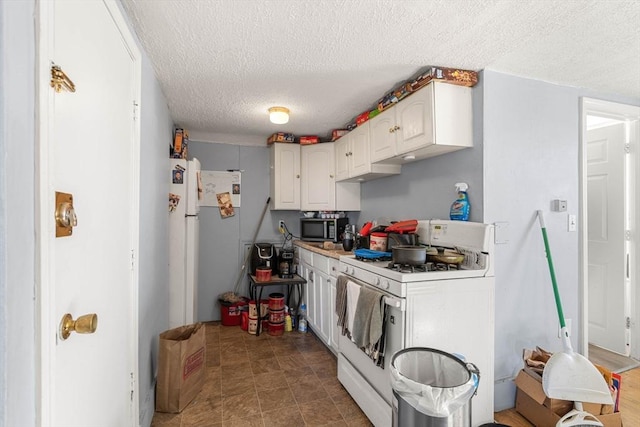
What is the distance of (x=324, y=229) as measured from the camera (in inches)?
134

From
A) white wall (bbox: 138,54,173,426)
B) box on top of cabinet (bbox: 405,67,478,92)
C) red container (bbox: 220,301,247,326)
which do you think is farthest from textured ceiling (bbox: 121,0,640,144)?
red container (bbox: 220,301,247,326)

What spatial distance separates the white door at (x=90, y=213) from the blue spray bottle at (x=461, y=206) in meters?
1.95

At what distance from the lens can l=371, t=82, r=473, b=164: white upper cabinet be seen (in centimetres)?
192

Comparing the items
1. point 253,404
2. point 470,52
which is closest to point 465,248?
point 470,52

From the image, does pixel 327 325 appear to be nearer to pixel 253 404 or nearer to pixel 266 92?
pixel 253 404

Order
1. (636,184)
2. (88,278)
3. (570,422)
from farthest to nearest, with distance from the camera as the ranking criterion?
(636,184)
(570,422)
(88,278)

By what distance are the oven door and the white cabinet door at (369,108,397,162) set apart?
3.59 feet

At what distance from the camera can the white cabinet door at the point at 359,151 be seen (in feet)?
9.10

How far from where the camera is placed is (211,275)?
143 inches

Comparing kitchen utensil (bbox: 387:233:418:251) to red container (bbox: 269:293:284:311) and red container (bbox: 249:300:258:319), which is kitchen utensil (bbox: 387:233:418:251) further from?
red container (bbox: 249:300:258:319)

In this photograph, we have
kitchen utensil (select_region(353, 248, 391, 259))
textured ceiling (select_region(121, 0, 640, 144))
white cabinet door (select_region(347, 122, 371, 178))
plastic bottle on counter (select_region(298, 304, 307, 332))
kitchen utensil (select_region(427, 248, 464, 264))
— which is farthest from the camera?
plastic bottle on counter (select_region(298, 304, 307, 332))

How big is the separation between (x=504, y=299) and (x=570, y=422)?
0.68 meters

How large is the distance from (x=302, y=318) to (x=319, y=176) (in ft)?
5.51

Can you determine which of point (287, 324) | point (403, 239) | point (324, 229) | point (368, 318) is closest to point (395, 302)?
A: point (368, 318)
